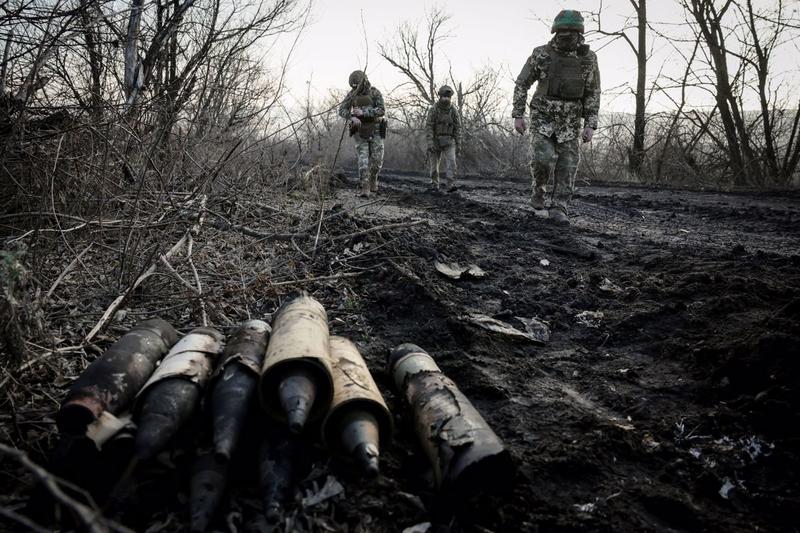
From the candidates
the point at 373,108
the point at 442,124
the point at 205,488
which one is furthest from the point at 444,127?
the point at 205,488

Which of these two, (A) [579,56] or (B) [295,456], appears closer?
(B) [295,456]

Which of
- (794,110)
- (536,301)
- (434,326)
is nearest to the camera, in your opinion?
(434,326)

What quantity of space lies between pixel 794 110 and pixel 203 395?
1284 centimetres

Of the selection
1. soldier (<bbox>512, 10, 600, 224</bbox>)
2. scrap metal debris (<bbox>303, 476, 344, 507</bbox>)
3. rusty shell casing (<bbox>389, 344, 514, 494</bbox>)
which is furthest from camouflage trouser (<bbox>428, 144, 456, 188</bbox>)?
scrap metal debris (<bbox>303, 476, 344, 507</bbox>)

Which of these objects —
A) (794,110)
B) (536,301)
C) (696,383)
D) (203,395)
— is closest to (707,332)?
(696,383)

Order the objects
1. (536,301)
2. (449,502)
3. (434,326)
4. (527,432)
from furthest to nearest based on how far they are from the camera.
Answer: (536,301)
(434,326)
(527,432)
(449,502)

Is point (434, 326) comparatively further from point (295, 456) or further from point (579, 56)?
point (579, 56)

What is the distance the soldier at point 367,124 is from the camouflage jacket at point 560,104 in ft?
11.4

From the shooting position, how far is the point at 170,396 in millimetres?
1695

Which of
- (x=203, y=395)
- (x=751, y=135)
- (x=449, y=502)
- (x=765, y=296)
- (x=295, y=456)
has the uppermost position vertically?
(x=751, y=135)

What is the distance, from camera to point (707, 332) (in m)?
2.91

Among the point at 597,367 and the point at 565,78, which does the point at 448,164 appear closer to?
the point at 565,78

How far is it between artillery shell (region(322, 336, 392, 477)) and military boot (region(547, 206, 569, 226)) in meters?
4.98

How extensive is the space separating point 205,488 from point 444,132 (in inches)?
390
